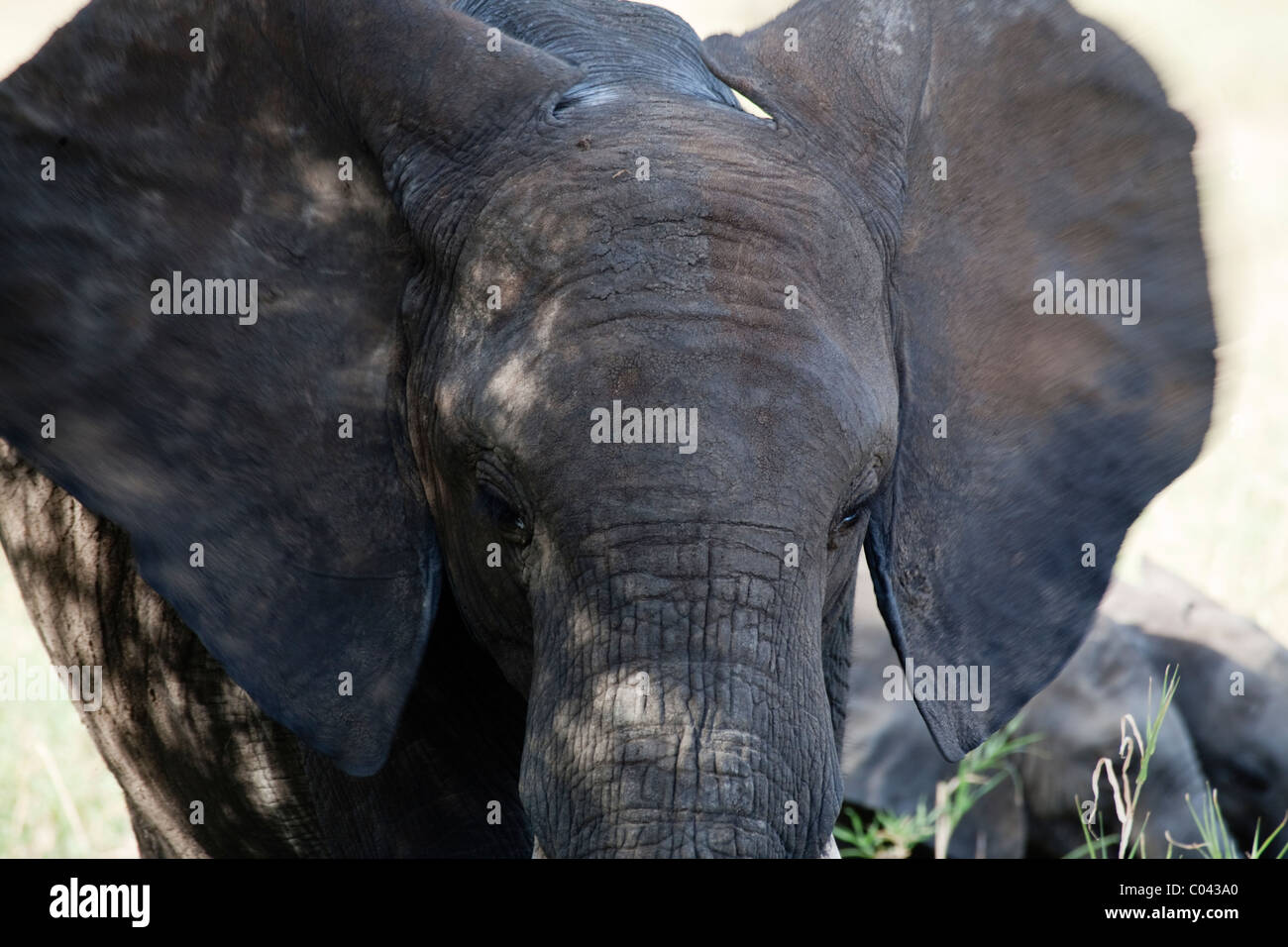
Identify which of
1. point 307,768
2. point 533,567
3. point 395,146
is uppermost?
point 395,146

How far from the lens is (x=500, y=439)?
108 inches

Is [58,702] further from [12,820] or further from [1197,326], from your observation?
[1197,326]

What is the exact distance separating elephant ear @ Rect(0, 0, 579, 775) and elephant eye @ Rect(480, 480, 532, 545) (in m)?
0.27

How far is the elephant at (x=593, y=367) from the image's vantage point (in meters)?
2.62

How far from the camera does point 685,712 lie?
2535 mm

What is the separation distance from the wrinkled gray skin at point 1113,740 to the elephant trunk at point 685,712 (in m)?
2.84

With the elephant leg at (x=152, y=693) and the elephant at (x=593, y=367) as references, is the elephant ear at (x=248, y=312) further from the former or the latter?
the elephant leg at (x=152, y=693)

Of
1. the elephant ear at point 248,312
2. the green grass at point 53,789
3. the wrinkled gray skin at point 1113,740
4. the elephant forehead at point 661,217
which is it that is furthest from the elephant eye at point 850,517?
the green grass at point 53,789

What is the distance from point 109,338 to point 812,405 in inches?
50.8

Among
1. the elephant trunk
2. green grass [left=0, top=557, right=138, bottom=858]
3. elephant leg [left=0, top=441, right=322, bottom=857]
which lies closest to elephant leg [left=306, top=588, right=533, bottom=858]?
elephant leg [left=0, top=441, right=322, bottom=857]

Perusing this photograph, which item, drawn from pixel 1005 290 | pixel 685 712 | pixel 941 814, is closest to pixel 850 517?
pixel 685 712

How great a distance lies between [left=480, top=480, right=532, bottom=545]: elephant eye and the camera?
279 centimetres
